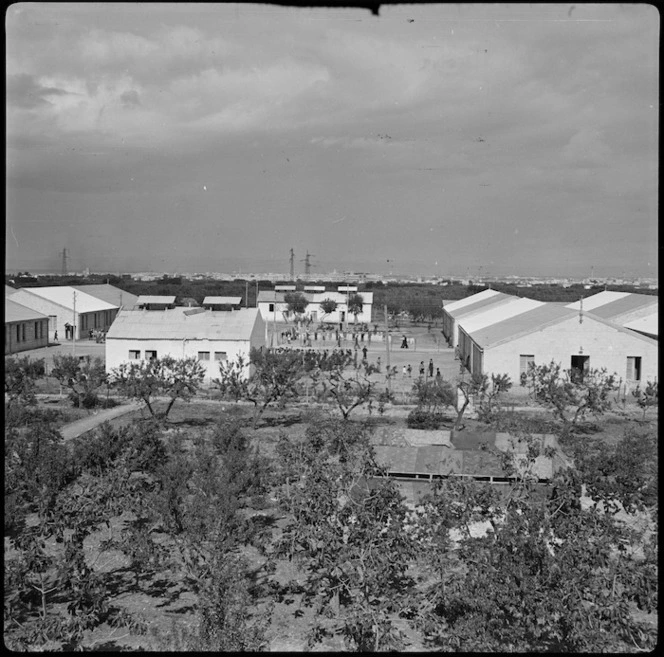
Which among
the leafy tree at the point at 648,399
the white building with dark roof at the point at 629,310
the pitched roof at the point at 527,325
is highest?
the white building with dark roof at the point at 629,310

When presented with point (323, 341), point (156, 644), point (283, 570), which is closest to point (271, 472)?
point (283, 570)

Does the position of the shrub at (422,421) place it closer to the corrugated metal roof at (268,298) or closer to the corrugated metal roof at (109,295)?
the corrugated metal roof at (109,295)

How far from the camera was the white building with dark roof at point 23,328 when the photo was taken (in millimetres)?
31906

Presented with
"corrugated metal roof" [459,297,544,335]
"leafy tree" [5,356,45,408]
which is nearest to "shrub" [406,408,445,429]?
"leafy tree" [5,356,45,408]

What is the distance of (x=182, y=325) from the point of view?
2603cm

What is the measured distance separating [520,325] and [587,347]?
10.9 ft

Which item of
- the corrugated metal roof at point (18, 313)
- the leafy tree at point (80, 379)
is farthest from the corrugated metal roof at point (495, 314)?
the corrugated metal roof at point (18, 313)

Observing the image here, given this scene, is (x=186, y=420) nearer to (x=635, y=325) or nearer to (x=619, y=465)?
(x=619, y=465)

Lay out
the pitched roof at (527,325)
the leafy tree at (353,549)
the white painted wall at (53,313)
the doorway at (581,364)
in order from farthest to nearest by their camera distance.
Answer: the white painted wall at (53,313) < the pitched roof at (527,325) < the doorway at (581,364) < the leafy tree at (353,549)

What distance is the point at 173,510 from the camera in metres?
9.51

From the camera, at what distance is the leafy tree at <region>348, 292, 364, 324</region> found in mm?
48062

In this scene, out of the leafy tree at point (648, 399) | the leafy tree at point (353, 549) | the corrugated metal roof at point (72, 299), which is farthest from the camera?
the corrugated metal roof at point (72, 299)

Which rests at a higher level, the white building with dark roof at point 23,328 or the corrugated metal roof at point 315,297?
the corrugated metal roof at point 315,297

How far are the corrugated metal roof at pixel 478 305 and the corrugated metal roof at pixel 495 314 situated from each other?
1813mm
